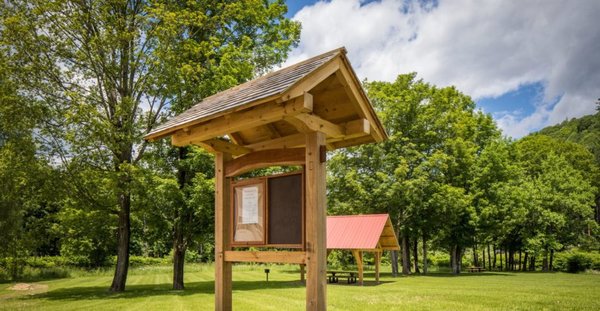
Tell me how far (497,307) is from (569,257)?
101ft

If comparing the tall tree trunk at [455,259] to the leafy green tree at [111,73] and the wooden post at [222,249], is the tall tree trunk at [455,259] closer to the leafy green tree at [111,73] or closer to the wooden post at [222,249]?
the leafy green tree at [111,73]

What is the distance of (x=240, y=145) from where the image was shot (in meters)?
7.66

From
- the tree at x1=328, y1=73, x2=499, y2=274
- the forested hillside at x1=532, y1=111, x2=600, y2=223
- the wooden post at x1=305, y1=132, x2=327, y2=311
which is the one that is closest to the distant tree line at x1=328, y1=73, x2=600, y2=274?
the tree at x1=328, y1=73, x2=499, y2=274

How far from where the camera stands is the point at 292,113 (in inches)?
223

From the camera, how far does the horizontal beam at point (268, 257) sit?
19.2ft

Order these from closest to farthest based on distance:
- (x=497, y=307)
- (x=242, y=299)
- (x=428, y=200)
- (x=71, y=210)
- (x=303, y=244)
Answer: (x=303, y=244) < (x=497, y=307) < (x=242, y=299) < (x=71, y=210) < (x=428, y=200)

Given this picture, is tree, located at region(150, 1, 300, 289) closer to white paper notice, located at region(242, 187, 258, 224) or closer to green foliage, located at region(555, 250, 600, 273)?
white paper notice, located at region(242, 187, 258, 224)

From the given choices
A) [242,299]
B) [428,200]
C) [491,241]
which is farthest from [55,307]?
[491,241]

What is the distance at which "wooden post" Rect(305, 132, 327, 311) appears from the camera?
565 cm

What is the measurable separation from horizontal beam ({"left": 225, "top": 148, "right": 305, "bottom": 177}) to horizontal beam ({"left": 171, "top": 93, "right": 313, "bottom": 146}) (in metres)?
0.56

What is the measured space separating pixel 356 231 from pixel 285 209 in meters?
18.2

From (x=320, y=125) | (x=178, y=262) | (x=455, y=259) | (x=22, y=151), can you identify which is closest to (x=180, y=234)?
(x=178, y=262)

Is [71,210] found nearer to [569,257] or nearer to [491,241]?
[491,241]

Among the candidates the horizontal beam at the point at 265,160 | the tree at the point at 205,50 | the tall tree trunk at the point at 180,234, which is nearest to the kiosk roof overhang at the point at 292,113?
the horizontal beam at the point at 265,160
